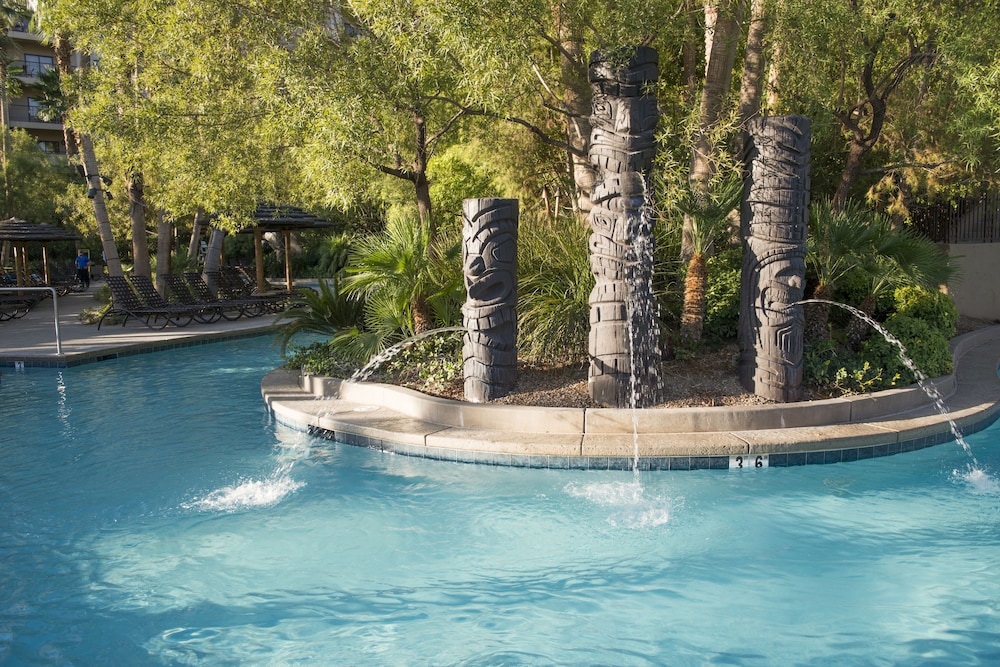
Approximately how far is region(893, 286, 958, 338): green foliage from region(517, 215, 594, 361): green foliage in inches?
169

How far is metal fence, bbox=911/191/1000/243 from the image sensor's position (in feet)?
46.7

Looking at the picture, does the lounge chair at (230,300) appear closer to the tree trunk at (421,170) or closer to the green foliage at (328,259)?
the tree trunk at (421,170)

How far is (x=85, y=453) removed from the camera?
7.53 metres

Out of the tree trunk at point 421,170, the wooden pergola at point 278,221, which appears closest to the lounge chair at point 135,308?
the wooden pergola at point 278,221

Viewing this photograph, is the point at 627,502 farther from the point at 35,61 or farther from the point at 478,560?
the point at 35,61

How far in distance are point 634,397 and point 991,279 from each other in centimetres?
1018

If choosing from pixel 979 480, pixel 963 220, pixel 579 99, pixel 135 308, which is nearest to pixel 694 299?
pixel 979 480

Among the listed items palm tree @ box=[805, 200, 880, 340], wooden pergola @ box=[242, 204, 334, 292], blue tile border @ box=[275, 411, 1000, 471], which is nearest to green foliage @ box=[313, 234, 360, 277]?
wooden pergola @ box=[242, 204, 334, 292]

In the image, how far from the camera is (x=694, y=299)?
27.2 feet

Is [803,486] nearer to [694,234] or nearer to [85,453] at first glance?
[694,234]

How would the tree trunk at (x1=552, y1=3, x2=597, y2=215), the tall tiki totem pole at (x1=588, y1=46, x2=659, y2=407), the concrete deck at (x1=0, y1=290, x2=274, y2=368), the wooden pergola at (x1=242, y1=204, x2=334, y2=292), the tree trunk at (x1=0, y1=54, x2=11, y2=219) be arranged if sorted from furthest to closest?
the tree trunk at (x1=0, y1=54, x2=11, y2=219)
the wooden pergola at (x1=242, y1=204, x2=334, y2=292)
the concrete deck at (x1=0, y1=290, x2=274, y2=368)
the tree trunk at (x1=552, y1=3, x2=597, y2=215)
the tall tiki totem pole at (x1=588, y1=46, x2=659, y2=407)

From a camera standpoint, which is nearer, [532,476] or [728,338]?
[532,476]

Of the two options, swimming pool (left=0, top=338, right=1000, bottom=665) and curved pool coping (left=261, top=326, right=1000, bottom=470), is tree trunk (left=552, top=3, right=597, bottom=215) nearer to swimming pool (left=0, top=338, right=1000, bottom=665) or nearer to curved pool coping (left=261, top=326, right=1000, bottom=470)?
curved pool coping (left=261, top=326, right=1000, bottom=470)

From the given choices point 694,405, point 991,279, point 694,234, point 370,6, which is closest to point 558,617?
point 694,405
